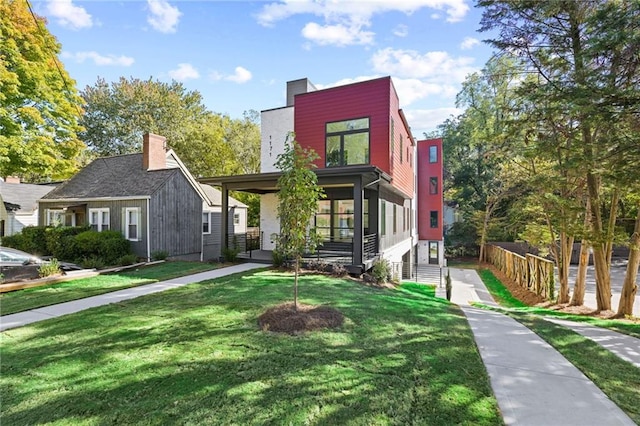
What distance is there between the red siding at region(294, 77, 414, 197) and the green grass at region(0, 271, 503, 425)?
8371mm

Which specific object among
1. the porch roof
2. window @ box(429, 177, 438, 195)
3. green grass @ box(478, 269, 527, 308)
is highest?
window @ box(429, 177, 438, 195)

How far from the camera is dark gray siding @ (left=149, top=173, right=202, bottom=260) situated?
568 inches

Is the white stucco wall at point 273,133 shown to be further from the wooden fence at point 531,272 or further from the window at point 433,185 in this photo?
the window at point 433,185

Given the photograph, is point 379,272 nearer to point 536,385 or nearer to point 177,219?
point 536,385

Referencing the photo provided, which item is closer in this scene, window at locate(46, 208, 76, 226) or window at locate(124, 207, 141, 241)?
window at locate(124, 207, 141, 241)

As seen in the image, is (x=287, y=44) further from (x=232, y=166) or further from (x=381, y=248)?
(x=232, y=166)

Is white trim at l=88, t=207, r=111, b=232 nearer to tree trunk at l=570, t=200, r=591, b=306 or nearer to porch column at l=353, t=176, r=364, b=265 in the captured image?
porch column at l=353, t=176, r=364, b=265

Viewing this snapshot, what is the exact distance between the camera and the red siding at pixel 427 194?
25.2 m

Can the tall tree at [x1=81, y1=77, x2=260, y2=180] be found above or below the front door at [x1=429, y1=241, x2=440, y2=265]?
above

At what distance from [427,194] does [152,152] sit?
1946cm

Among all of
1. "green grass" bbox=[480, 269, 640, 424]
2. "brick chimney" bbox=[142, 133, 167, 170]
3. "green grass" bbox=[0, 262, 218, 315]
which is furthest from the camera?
"brick chimney" bbox=[142, 133, 167, 170]

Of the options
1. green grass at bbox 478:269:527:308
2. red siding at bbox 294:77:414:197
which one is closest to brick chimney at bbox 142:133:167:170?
red siding at bbox 294:77:414:197

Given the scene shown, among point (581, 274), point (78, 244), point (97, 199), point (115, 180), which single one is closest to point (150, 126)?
point (115, 180)

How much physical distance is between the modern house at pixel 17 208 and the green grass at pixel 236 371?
65.2 feet
